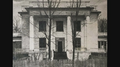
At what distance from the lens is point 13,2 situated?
2129mm

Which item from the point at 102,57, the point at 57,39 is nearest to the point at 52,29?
the point at 57,39

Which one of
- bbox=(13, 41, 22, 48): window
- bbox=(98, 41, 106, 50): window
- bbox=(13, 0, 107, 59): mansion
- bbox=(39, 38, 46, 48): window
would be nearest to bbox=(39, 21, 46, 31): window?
bbox=(13, 0, 107, 59): mansion

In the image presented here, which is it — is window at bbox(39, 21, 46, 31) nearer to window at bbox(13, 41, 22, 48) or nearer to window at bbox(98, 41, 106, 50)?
window at bbox(13, 41, 22, 48)

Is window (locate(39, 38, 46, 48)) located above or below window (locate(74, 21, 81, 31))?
below

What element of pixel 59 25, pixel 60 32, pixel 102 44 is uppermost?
pixel 59 25

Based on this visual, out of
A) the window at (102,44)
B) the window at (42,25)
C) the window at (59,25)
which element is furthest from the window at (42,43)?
the window at (102,44)

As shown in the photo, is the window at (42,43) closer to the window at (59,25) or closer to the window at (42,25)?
the window at (42,25)

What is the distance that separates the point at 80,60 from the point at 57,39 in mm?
506

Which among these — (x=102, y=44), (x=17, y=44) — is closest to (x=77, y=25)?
(x=102, y=44)

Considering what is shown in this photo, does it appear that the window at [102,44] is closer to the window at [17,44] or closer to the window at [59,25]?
the window at [59,25]

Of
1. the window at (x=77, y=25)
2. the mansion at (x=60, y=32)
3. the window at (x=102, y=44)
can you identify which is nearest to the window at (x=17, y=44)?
the mansion at (x=60, y=32)

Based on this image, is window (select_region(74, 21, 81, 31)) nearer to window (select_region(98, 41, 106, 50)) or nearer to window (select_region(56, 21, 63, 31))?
window (select_region(56, 21, 63, 31))

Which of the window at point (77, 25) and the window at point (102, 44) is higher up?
the window at point (77, 25)

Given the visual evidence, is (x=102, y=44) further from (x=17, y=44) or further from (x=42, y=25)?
(x=17, y=44)
